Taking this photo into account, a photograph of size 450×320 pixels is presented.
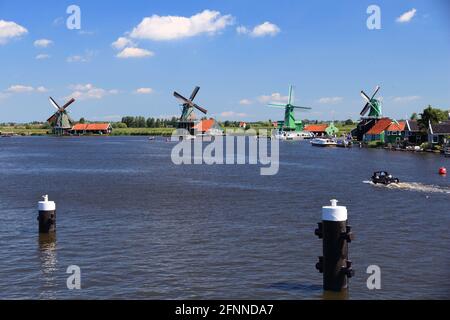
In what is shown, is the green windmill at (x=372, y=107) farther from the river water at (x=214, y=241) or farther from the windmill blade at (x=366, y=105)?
the river water at (x=214, y=241)

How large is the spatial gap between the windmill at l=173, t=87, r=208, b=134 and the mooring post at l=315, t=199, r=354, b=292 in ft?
506

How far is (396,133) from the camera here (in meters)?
119

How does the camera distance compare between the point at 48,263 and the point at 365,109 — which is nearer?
the point at 48,263

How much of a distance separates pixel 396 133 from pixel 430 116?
15137 millimetres

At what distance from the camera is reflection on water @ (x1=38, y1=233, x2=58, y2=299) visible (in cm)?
1803

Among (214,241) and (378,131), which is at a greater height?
(378,131)

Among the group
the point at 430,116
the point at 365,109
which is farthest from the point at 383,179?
the point at 365,109

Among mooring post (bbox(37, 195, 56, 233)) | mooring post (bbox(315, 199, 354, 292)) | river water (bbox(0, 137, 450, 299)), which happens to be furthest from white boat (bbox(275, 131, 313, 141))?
mooring post (bbox(315, 199, 354, 292))

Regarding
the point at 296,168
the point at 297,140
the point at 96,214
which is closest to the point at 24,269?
the point at 96,214

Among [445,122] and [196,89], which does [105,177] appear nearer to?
[445,122]

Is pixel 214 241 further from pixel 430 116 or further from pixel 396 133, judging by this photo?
pixel 396 133

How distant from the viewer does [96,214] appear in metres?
32.1

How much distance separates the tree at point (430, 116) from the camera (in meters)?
104

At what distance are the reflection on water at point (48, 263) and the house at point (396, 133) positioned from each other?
10124 cm
